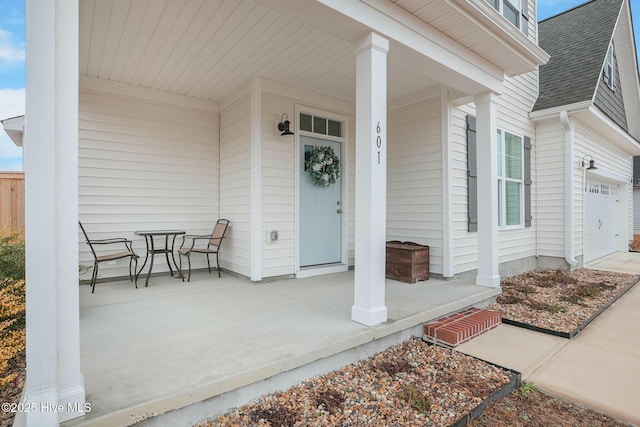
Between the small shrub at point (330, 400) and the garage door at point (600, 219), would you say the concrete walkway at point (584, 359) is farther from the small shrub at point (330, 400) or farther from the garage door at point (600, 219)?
the garage door at point (600, 219)

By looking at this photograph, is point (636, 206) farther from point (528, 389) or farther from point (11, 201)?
point (11, 201)

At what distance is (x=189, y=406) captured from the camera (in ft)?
5.50

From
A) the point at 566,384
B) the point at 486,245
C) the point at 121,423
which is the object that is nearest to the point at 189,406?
the point at 121,423

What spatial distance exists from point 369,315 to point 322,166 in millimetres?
2507

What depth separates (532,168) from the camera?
6.27 metres

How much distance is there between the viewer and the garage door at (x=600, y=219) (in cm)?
703

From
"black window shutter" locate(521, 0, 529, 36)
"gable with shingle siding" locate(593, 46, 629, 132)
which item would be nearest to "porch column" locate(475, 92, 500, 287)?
"black window shutter" locate(521, 0, 529, 36)

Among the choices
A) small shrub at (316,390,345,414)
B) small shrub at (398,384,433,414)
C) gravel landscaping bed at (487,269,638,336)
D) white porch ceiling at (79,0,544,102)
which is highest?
white porch ceiling at (79,0,544,102)

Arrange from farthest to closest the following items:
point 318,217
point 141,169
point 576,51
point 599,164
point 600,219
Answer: point 600,219 < point 599,164 < point 576,51 < point 318,217 < point 141,169

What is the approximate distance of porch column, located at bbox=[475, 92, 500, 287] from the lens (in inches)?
158

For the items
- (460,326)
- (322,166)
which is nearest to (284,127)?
(322,166)

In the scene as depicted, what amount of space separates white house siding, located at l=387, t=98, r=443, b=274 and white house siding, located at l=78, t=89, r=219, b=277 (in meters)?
2.69

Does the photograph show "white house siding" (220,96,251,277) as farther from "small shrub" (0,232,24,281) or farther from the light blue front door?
"small shrub" (0,232,24,281)

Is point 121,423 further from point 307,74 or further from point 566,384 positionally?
point 307,74
